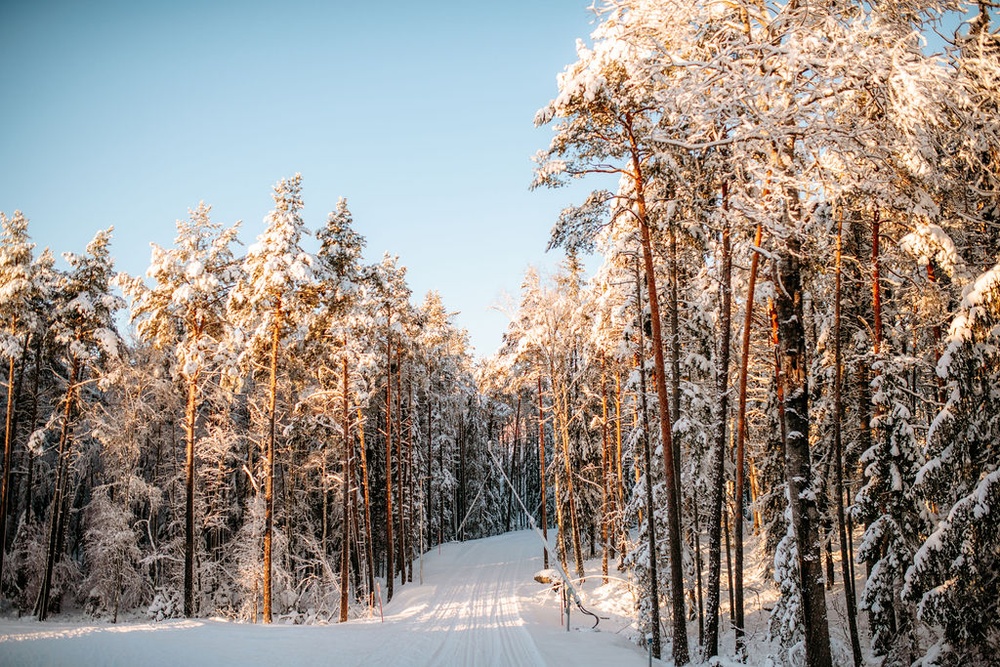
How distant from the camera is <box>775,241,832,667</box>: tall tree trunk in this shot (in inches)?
352

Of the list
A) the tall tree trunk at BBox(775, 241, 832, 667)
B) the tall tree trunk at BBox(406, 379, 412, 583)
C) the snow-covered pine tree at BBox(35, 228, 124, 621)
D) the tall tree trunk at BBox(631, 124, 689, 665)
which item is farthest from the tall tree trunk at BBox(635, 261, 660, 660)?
the snow-covered pine tree at BBox(35, 228, 124, 621)

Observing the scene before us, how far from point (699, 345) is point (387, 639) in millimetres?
11973

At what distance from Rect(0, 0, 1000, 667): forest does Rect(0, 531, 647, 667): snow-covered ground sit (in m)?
1.68

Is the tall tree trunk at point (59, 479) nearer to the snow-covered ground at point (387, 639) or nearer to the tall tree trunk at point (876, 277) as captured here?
the snow-covered ground at point (387, 639)

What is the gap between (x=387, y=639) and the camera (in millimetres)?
14422

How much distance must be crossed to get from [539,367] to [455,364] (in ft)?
57.2

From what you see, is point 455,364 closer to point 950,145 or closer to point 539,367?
point 539,367

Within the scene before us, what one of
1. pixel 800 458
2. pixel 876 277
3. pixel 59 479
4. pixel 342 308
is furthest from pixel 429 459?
pixel 800 458

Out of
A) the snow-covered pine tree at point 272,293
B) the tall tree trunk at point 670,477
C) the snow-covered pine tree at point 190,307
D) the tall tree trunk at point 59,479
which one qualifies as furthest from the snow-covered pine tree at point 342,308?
the tall tree trunk at point 670,477

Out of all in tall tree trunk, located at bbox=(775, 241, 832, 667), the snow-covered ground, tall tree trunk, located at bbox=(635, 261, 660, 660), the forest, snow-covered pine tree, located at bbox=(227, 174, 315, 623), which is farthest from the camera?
snow-covered pine tree, located at bbox=(227, 174, 315, 623)

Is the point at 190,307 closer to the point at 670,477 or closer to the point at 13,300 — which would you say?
the point at 13,300

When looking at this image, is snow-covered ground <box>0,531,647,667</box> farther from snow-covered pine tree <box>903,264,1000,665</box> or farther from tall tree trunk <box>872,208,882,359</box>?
tall tree trunk <box>872,208,882,359</box>

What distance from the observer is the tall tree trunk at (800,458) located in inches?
352

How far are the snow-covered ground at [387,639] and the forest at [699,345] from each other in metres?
1.68
